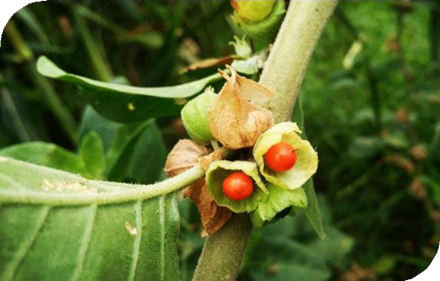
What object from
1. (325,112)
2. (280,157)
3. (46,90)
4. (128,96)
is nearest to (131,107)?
(128,96)

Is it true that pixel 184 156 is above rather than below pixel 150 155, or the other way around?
above

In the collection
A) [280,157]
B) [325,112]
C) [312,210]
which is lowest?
[325,112]

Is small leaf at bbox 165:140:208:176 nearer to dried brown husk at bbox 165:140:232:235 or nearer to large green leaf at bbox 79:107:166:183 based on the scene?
dried brown husk at bbox 165:140:232:235

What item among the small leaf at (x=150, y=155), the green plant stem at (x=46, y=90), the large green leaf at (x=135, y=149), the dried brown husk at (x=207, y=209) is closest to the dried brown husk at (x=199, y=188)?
the dried brown husk at (x=207, y=209)

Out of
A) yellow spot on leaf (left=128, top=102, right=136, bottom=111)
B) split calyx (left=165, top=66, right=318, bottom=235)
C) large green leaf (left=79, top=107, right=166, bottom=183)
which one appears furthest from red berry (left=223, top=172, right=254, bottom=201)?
large green leaf (left=79, top=107, right=166, bottom=183)

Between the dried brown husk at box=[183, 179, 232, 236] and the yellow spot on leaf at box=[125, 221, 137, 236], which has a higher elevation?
the yellow spot on leaf at box=[125, 221, 137, 236]

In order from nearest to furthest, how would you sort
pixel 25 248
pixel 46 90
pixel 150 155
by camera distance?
pixel 25 248 < pixel 150 155 < pixel 46 90

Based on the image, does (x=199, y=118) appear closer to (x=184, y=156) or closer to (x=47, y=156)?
(x=184, y=156)
